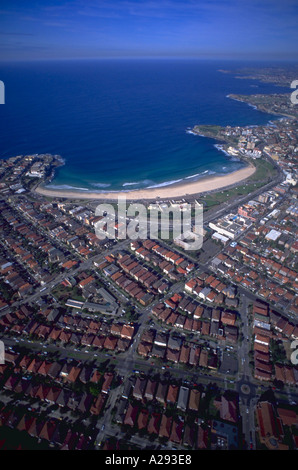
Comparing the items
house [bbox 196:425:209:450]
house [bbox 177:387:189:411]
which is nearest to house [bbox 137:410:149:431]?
house [bbox 177:387:189:411]

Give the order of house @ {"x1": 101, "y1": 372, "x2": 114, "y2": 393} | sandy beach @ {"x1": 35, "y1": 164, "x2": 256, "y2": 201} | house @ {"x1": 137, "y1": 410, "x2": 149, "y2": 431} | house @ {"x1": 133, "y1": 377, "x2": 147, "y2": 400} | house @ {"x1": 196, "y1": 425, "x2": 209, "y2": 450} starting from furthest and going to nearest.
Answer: sandy beach @ {"x1": 35, "y1": 164, "x2": 256, "y2": 201} → house @ {"x1": 101, "y1": 372, "x2": 114, "y2": 393} → house @ {"x1": 133, "y1": 377, "x2": 147, "y2": 400} → house @ {"x1": 137, "y1": 410, "x2": 149, "y2": 431} → house @ {"x1": 196, "y1": 425, "x2": 209, "y2": 450}

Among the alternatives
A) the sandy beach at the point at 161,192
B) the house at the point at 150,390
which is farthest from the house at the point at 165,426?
the sandy beach at the point at 161,192

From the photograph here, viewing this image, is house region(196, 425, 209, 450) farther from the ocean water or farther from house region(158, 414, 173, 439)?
the ocean water

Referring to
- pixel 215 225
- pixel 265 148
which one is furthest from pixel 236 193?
pixel 265 148

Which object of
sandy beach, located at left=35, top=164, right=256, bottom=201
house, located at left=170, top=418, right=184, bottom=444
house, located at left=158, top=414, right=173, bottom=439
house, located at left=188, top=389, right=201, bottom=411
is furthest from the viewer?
sandy beach, located at left=35, top=164, right=256, bottom=201

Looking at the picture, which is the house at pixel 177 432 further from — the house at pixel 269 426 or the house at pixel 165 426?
the house at pixel 269 426

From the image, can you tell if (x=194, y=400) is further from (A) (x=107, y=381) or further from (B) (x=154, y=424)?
(A) (x=107, y=381)

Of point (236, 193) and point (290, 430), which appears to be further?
point (236, 193)

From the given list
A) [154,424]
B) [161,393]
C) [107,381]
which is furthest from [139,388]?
[107,381]

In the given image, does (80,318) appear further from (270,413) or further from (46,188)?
(46,188)
